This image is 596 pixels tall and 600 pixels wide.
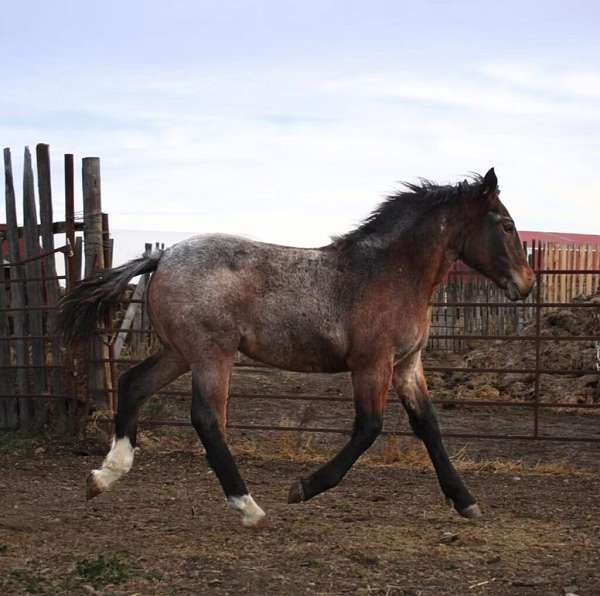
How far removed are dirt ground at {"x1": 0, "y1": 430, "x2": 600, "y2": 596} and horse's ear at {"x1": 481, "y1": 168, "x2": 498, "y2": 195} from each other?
2033 mm

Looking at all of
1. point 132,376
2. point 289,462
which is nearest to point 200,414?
point 132,376

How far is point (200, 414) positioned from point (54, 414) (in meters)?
4.14

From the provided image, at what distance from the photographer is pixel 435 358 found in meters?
18.9

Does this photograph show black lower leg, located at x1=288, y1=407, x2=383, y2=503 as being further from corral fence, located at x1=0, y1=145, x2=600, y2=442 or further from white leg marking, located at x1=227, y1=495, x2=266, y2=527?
corral fence, located at x1=0, y1=145, x2=600, y2=442

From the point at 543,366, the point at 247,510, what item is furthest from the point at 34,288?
the point at 543,366

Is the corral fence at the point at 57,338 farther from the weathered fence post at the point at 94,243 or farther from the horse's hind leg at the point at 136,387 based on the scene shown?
the horse's hind leg at the point at 136,387

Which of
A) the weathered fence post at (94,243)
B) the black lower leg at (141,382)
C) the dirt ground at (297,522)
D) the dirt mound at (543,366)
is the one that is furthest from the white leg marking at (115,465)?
the dirt mound at (543,366)

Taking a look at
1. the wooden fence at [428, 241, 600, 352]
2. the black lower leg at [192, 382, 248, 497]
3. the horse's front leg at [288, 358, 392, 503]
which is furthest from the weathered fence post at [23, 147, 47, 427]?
the wooden fence at [428, 241, 600, 352]

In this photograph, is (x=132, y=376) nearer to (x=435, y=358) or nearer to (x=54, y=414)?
(x=54, y=414)

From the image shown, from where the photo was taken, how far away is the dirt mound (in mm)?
13969

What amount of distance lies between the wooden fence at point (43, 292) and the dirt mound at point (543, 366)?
5.98 metres

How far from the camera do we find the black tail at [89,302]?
670cm

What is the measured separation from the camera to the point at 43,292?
10.0m

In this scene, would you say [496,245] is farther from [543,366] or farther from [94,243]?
[543,366]
